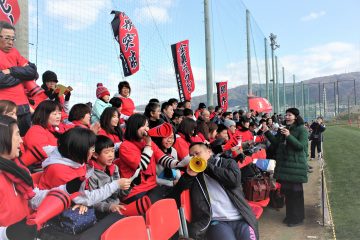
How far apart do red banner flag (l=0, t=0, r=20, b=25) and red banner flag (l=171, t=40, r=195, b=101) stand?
5.40 m

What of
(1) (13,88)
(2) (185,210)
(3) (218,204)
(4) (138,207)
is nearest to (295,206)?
(3) (218,204)

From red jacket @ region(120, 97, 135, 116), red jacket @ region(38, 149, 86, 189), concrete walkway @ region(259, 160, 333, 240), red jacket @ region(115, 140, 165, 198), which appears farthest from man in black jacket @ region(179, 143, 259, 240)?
red jacket @ region(120, 97, 135, 116)

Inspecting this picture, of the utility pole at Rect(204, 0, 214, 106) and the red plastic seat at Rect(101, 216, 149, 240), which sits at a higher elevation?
the utility pole at Rect(204, 0, 214, 106)

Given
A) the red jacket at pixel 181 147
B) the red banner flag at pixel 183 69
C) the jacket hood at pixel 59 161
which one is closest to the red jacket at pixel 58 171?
the jacket hood at pixel 59 161

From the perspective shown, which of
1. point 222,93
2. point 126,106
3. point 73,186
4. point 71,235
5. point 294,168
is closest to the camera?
point 71,235

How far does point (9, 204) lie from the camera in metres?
2.03

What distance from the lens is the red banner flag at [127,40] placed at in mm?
7398

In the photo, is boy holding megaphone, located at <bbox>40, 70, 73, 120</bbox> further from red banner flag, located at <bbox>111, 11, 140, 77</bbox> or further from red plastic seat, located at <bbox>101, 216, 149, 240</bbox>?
red banner flag, located at <bbox>111, 11, 140, 77</bbox>

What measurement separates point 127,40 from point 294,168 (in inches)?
172

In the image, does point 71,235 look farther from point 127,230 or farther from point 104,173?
point 104,173

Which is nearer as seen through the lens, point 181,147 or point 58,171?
point 58,171

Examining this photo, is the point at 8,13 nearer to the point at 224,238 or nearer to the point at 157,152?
the point at 157,152

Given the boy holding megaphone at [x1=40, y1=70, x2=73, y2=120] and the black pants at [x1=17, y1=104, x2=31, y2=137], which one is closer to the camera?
the black pants at [x1=17, y1=104, x2=31, y2=137]

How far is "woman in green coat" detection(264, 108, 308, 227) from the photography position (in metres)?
5.33
